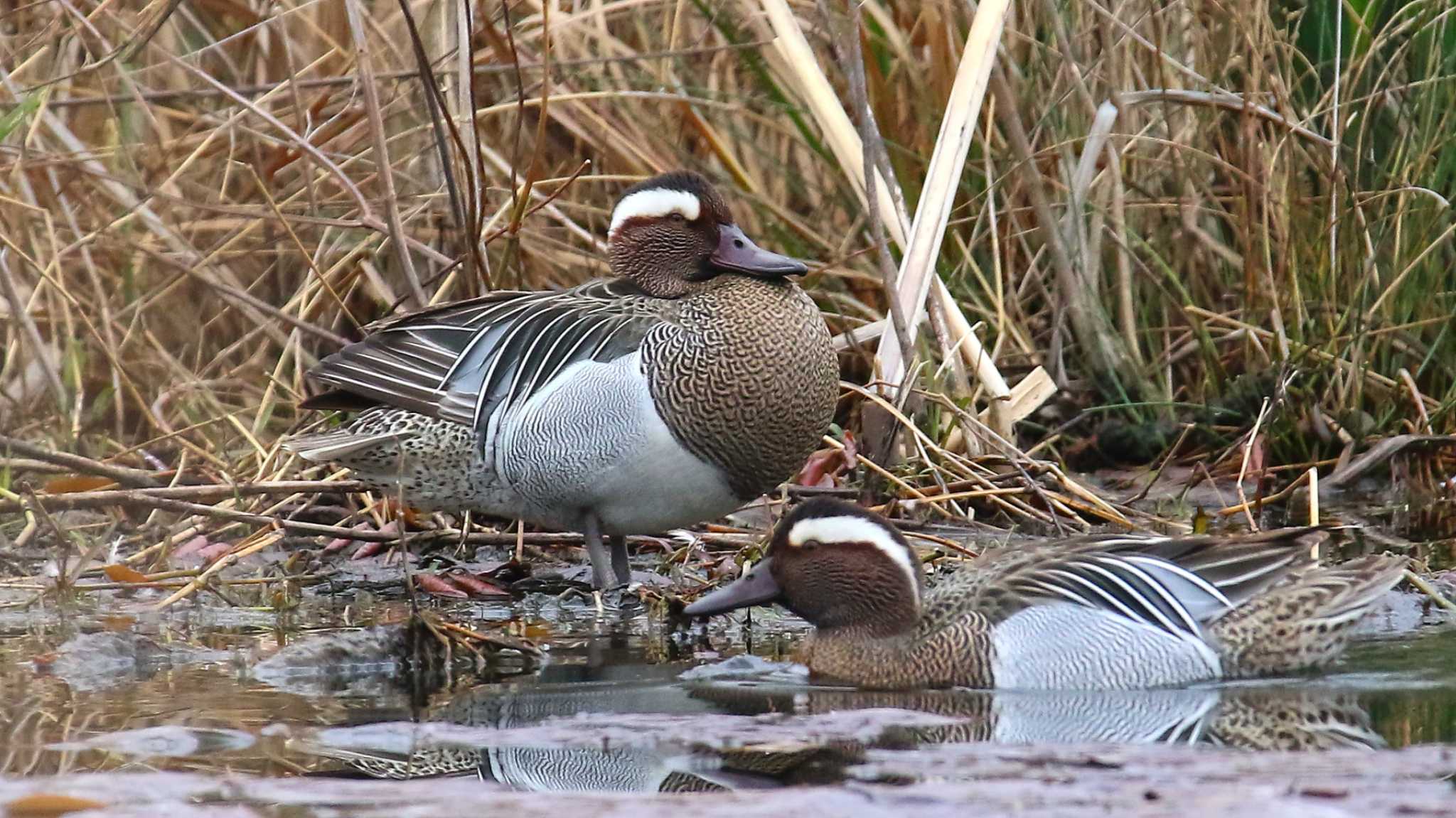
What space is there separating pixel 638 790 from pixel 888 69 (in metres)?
4.85

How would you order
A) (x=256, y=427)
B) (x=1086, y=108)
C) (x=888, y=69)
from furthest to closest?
(x=888, y=69), (x=1086, y=108), (x=256, y=427)

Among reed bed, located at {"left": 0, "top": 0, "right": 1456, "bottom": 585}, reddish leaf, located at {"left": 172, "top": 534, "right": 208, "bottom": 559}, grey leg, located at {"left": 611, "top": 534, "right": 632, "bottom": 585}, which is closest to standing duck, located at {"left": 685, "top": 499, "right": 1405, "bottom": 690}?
grey leg, located at {"left": 611, "top": 534, "right": 632, "bottom": 585}

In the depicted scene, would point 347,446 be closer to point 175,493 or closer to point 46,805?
point 175,493

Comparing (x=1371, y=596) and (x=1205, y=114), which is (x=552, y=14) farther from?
(x=1371, y=596)

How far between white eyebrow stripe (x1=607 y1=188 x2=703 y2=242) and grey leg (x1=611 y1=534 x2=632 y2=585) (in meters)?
0.92

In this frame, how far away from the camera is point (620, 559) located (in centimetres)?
571

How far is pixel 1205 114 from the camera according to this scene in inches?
282

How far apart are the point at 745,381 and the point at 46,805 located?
8.85 feet

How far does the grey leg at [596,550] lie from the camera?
551 centimetres

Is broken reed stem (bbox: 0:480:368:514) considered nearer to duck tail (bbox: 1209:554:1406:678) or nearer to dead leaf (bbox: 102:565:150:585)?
dead leaf (bbox: 102:565:150:585)

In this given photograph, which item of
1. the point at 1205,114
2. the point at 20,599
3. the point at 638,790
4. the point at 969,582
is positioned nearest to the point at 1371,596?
the point at 969,582

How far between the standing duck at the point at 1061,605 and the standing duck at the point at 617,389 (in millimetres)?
747

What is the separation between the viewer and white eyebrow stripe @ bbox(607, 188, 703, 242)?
570 centimetres

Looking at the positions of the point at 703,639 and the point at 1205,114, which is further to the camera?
the point at 1205,114
